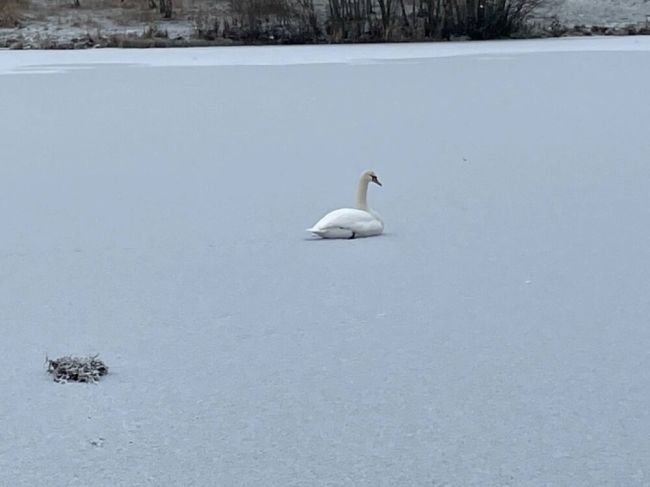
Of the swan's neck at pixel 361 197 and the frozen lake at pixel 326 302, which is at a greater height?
the swan's neck at pixel 361 197

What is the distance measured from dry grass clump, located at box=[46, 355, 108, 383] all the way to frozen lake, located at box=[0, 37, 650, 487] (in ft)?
0.13

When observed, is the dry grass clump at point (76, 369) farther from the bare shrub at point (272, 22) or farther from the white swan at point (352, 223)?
the bare shrub at point (272, 22)

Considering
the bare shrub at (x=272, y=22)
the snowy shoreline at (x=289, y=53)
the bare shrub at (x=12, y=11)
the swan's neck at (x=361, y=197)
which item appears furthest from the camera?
the bare shrub at (x=12, y=11)

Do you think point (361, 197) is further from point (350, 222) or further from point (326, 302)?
point (326, 302)

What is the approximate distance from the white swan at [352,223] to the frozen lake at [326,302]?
0.27 ft

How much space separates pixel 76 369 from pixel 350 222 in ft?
5.86

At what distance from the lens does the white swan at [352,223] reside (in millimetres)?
4770

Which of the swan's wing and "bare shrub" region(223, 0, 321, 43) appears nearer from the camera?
the swan's wing

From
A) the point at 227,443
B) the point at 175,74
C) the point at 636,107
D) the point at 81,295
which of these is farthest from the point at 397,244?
the point at 175,74

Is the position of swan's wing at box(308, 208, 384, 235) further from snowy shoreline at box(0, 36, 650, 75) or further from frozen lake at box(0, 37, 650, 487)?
snowy shoreline at box(0, 36, 650, 75)

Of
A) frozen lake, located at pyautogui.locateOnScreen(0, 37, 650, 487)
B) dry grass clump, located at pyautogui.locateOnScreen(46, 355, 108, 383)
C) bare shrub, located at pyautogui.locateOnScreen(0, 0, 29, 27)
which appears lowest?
bare shrub, located at pyautogui.locateOnScreen(0, 0, 29, 27)

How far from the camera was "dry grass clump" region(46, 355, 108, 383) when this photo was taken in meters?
3.17

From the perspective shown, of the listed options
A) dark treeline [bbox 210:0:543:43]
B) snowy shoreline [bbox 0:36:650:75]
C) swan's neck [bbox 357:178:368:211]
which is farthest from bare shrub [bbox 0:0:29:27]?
swan's neck [bbox 357:178:368:211]

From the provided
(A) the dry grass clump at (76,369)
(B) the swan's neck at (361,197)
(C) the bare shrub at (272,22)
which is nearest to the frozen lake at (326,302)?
(A) the dry grass clump at (76,369)
